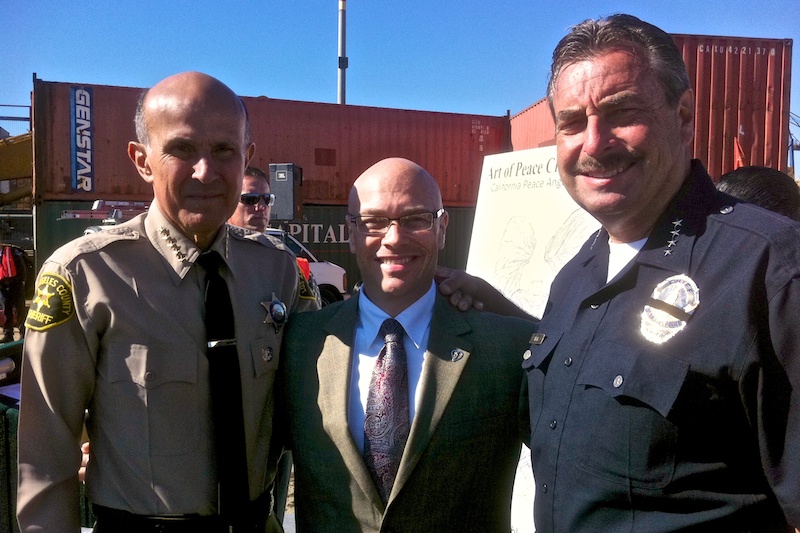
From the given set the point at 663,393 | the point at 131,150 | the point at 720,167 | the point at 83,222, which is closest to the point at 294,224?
the point at 83,222

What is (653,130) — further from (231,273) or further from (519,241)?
(519,241)

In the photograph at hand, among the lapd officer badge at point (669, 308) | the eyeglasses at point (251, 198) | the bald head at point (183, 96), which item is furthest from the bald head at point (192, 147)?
the eyeglasses at point (251, 198)

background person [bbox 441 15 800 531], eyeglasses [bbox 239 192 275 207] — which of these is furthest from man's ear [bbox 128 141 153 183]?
eyeglasses [bbox 239 192 275 207]

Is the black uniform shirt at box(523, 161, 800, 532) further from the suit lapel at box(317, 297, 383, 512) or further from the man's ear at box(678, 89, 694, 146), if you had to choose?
the suit lapel at box(317, 297, 383, 512)

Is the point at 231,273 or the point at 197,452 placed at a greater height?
the point at 231,273

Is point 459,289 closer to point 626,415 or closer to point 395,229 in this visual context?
point 395,229

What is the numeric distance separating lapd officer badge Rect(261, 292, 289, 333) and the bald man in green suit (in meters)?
0.05

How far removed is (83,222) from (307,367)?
427 inches

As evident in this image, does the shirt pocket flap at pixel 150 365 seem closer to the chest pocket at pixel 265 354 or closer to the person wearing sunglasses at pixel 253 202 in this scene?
the chest pocket at pixel 265 354

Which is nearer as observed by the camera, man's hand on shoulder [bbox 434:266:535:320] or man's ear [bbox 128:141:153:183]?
man's ear [bbox 128:141:153:183]

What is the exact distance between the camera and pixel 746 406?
3.74ft

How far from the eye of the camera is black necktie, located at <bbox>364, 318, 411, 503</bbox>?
155cm

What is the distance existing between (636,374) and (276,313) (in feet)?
3.36

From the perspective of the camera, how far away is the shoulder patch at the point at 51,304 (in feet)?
4.72
